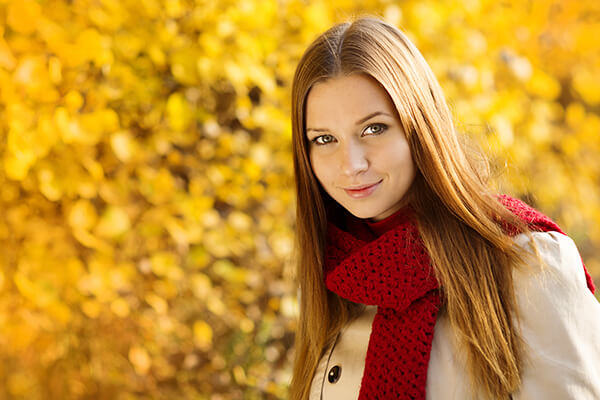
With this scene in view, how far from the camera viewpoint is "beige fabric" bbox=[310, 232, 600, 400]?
1290 millimetres

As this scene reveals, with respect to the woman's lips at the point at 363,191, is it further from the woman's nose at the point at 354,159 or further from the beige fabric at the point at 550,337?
the beige fabric at the point at 550,337

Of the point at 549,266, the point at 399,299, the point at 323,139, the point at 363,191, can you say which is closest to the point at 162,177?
the point at 323,139

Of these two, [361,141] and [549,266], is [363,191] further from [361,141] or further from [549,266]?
[549,266]

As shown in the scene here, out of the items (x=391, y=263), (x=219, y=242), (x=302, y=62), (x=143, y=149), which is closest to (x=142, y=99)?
(x=143, y=149)

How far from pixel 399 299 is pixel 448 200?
Result: 246 millimetres

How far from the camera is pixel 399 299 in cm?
143

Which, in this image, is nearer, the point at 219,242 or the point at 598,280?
the point at 219,242

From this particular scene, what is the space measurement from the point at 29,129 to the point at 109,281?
1.82 feet

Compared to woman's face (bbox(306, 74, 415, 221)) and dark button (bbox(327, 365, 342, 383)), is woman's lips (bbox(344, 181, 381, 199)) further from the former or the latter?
dark button (bbox(327, 365, 342, 383))

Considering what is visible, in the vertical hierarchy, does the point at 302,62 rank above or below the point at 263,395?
above

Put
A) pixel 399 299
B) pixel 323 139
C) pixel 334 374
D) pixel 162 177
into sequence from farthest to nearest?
pixel 162 177 → pixel 334 374 → pixel 323 139 → pixel 399 299

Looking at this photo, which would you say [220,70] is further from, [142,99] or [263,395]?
[263,395]

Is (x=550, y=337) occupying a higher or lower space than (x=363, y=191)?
lower

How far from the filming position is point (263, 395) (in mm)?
2447
